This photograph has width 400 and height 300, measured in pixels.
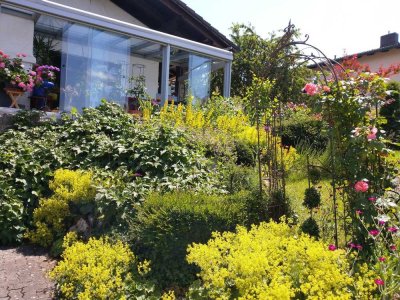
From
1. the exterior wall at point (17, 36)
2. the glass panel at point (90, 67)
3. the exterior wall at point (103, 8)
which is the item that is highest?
the exterior wall at point (103, 8)

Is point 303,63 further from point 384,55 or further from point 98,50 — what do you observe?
point 384,55

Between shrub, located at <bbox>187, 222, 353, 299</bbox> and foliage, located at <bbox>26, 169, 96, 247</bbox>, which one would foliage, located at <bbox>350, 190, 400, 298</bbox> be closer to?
shrub, located at <bbox>187, 222, 353, 299</bbox>

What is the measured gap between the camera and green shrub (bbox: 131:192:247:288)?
3353 millimetres

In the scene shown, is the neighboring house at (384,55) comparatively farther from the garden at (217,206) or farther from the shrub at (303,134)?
the garden at (217,206)

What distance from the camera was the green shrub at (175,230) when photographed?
3.35 metres

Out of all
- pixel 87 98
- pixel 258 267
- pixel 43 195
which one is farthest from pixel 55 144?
pixel 258 267

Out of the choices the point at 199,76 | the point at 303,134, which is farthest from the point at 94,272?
the point at 199,76

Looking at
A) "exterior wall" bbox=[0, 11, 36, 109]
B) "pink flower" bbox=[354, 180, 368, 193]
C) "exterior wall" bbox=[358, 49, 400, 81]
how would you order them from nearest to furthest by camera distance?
1. "pink flower" bbox=[354, 180, 368, 193]
2. "exterior wall" bbox=[0, 11, 36, 109]
3. "exterior wall" bbox=[358, 49, 400, 81]

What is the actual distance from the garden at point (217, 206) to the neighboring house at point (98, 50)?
239 centimetres

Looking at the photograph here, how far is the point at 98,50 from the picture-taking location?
859 centimetres

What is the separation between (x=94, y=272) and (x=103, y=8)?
10.7 metres

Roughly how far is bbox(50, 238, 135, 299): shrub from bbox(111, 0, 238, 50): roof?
1004cm

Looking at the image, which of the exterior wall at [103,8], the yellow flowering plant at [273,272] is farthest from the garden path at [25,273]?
the exterior wall at [103,8]

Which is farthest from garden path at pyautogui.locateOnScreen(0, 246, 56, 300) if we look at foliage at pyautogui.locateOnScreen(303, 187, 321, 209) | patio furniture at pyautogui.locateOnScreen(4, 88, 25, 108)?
patio furniture at pyautogui.locateOnScreen(4, 88, 25, 108)
